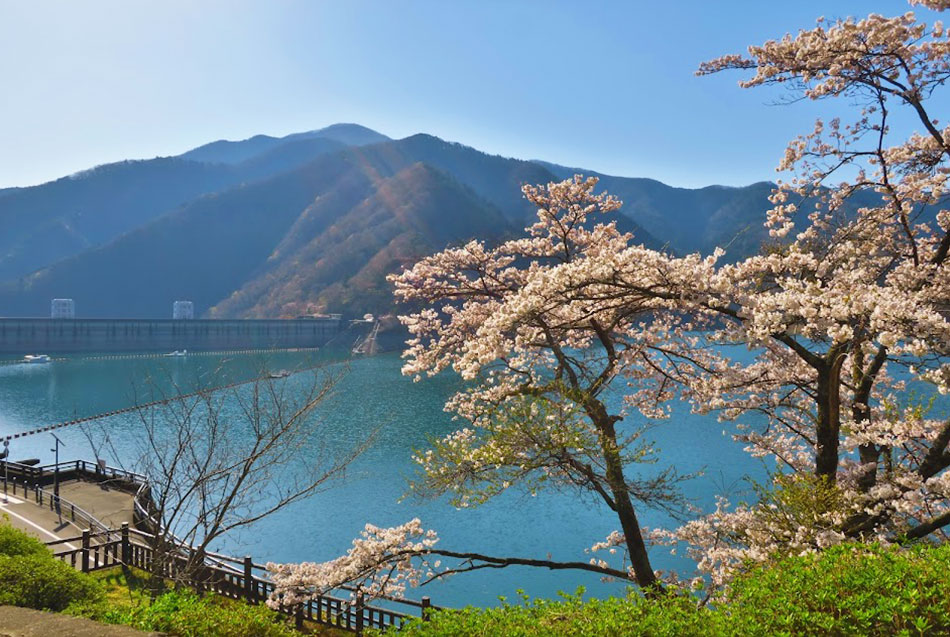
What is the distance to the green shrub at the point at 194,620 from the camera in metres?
5.25

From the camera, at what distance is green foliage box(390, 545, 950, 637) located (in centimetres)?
325

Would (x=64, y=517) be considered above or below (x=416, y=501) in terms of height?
above

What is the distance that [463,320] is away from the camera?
10477 millimetres

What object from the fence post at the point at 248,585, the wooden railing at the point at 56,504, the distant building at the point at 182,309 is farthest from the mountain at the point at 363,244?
the fence post at the point at 248,585

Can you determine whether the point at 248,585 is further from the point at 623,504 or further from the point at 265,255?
the point at 265,255

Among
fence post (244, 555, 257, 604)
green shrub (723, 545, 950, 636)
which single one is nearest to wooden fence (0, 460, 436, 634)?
fence post (244, 555, 257, 604)

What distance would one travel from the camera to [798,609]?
3432mm

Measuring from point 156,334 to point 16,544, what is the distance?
358ft

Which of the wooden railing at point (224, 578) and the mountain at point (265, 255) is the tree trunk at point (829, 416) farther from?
the mountain at point (265, 255)

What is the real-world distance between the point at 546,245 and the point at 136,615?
24.4ft

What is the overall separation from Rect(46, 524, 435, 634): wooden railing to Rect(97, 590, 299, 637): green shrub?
3.05 m

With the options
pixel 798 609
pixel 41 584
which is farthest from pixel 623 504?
pixel 41 584

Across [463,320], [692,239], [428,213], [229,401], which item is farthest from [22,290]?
[692,239]

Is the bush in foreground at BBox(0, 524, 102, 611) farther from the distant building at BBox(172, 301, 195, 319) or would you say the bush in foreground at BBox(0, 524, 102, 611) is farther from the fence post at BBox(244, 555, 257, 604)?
the distant building at BBox(172, 301, 195, 319)
